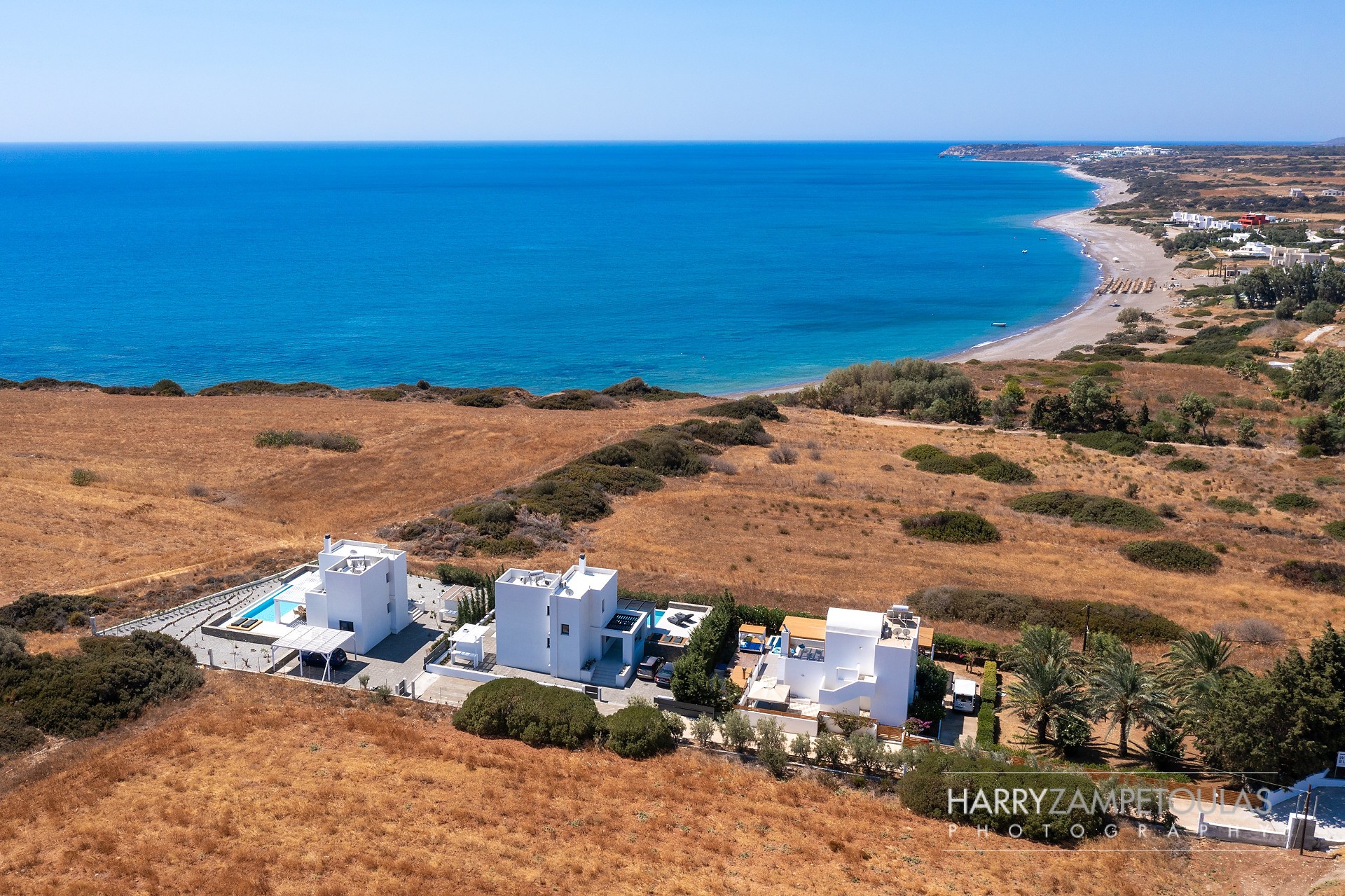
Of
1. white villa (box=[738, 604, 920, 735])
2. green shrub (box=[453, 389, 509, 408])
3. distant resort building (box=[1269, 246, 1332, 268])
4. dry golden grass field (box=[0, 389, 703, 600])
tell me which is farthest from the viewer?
distant resort building (box=[1269, 246, 1332, 268])

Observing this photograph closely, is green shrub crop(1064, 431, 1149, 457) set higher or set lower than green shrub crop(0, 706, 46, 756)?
higher

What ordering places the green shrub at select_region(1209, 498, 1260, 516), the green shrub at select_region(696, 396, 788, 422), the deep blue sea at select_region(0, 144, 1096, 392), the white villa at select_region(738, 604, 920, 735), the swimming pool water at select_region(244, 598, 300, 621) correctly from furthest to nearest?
1. the deep blue sea at select_region(0, 144, 1096, 392)
2. the green shrub at select_region(696, 396, 788, 422)
3. the green shrub at select_region(1209, 498, 1260, 516)
4. the swimming pool water at select_region(244, 598, 300, 621)
5. the white villa at select_region(738, 604, 920, 735)

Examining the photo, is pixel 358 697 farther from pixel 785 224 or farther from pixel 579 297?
pixel 785 224

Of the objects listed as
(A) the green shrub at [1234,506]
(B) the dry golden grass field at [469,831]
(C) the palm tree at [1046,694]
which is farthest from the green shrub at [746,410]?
(B) the dry golden grass field at [469,831]

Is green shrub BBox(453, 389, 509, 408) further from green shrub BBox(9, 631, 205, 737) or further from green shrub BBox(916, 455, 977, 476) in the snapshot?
green shrub BBox(9, 631, 205, 737)

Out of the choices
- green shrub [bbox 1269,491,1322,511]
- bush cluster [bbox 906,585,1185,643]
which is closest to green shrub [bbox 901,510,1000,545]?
bush cluster [bbox 906,585,1185,643]

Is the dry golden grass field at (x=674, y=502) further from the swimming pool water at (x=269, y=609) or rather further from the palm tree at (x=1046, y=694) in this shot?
the palm tree at (x=1046, y=694)
